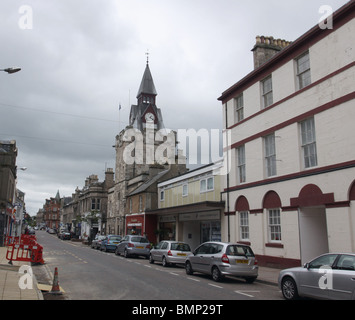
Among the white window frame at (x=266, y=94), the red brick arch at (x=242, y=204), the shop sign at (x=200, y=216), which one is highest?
the white window frame at (x=266, y=94)

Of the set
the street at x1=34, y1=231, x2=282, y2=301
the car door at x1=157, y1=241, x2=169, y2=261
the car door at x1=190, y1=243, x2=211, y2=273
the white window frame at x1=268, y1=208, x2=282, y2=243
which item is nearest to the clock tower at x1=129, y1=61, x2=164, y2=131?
the car door at x1=157, y1=241, x2=169, y2=261

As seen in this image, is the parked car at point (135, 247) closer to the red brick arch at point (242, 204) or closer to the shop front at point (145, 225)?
the red brick arch at point (242, 204)

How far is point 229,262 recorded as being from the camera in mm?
13156

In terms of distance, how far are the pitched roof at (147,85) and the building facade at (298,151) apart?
130ft

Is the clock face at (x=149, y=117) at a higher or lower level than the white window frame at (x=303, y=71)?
higher

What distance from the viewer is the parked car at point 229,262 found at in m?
13.1

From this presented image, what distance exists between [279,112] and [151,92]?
145 ft

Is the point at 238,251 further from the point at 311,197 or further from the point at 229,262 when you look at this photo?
the point at 311,197

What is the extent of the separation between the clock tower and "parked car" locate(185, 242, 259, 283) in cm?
4370

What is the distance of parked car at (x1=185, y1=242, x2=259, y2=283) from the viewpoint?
13.1 m

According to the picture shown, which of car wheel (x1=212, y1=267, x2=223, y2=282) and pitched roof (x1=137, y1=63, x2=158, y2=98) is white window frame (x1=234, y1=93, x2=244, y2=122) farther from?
pitched roof (x1=137, y1=63, x2=158, y2=98)

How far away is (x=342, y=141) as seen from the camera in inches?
565

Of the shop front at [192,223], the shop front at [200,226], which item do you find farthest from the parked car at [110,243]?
the shop front at [200,226]
